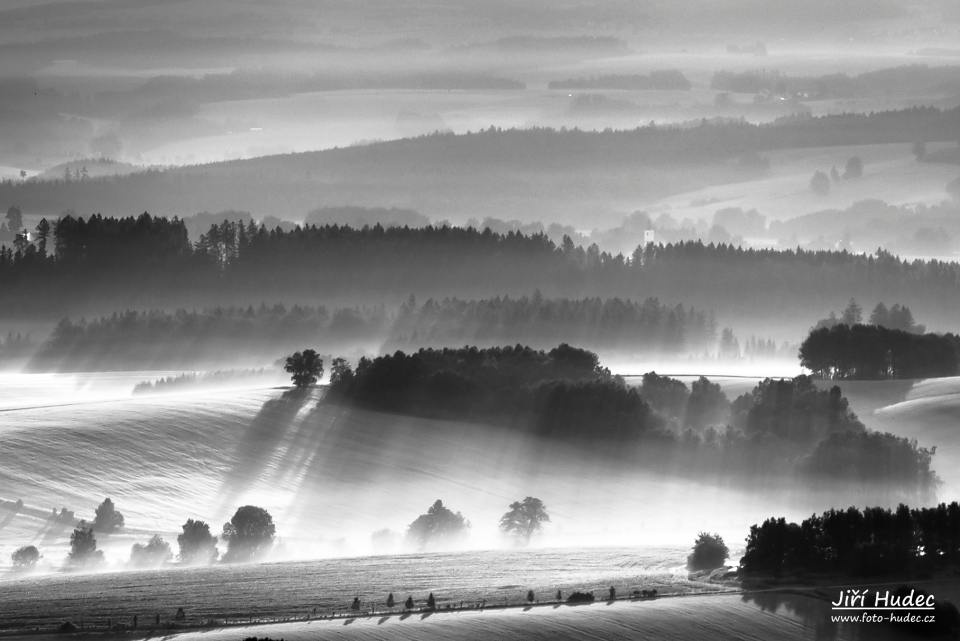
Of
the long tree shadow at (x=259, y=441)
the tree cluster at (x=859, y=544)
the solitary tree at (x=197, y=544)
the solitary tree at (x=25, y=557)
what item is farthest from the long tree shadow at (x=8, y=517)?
the tree cluster at (x=859, y=544)

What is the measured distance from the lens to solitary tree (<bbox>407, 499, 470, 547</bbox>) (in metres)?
105

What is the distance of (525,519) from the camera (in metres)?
110

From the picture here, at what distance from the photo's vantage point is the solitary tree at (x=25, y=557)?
89188 millimetres

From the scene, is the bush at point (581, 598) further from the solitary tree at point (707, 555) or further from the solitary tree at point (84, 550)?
the solitary tree at point (84, 550)

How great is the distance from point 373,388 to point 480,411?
27.3 feet

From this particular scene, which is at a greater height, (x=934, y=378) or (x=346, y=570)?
(x=934, y=378)

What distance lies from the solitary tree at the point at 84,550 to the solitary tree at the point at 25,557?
1.67 metres

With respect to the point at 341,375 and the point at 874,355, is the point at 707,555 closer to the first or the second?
the point at 341,375

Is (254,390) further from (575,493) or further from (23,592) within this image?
(23,592)

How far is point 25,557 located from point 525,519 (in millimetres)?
31446

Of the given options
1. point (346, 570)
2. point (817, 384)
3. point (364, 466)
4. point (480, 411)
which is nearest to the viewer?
point (346, 570)

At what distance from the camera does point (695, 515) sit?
11988 cm

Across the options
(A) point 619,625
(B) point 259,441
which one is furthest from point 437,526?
(A) point 619,625

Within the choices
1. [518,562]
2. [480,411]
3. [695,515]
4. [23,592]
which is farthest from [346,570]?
[480,411]
